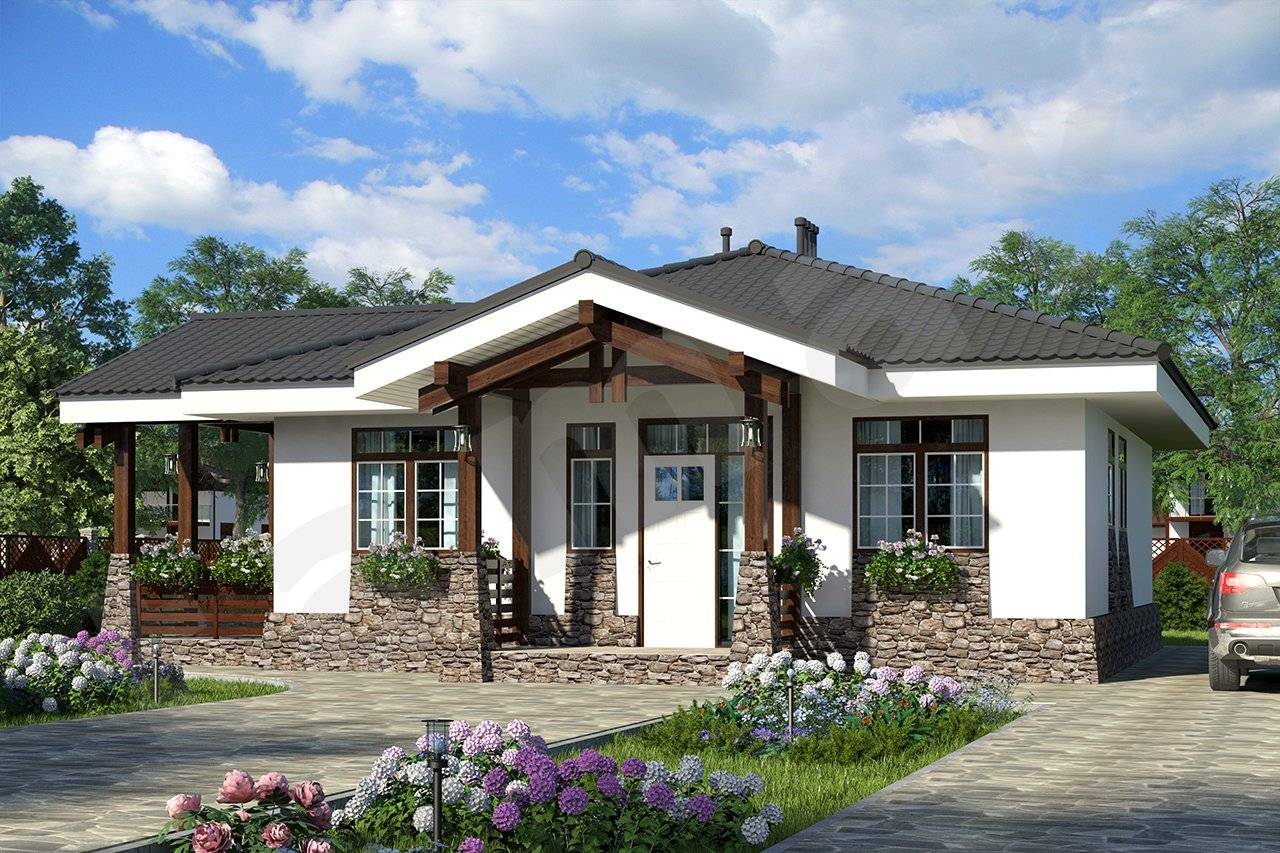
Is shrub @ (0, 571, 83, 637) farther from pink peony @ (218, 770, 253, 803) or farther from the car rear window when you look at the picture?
pink peony @ (218, 770, 253, 803)

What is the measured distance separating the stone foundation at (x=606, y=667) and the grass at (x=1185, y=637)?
10.6 m

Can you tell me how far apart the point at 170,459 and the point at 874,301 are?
40.5ft

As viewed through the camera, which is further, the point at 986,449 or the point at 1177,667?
the point at 1177,667

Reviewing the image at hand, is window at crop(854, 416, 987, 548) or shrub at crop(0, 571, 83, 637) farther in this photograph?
shrub at crop(0, 571, 83, 637)

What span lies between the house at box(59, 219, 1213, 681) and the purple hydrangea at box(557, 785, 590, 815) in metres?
9.30

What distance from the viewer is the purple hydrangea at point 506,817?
7258mm

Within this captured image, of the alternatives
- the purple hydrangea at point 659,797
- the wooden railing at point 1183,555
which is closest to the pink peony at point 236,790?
the purple hydrangea at point 659,797

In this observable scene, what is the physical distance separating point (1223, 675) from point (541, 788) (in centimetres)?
1075

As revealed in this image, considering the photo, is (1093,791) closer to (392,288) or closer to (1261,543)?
(1261,543)

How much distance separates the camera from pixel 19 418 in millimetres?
31328

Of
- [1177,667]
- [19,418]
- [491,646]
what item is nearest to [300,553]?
[491,646]

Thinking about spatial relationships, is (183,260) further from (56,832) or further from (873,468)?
(56,832)

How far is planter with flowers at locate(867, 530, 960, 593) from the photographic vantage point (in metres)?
17.3

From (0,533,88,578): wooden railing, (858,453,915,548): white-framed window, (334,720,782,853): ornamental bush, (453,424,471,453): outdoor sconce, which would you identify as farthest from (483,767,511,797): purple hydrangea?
(0,533,88,578): wooden railing
